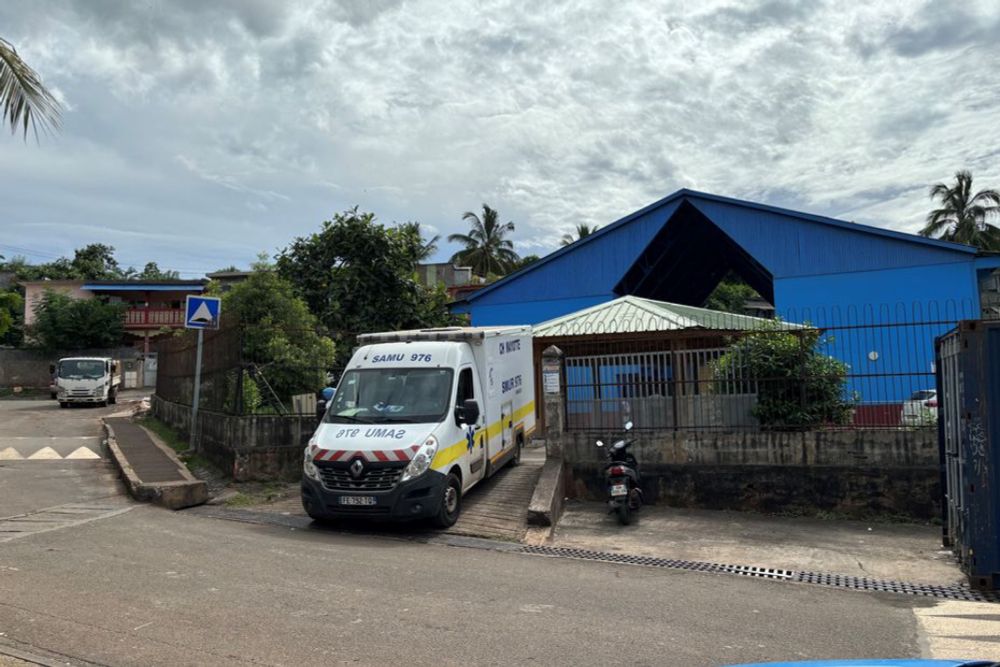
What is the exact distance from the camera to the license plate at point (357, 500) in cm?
859

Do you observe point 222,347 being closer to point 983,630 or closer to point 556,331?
point 556,331

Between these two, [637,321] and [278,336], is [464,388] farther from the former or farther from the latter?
[637,321]

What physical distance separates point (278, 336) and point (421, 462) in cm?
846

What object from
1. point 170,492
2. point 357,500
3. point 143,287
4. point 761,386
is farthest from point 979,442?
point 143,287

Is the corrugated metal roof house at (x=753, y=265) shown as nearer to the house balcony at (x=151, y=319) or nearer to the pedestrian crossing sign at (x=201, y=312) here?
the pedestrian crossing sign at (x=201, y=312)

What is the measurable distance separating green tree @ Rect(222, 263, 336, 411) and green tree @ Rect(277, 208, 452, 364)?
0.86 m

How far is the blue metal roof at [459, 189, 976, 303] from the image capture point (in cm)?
2175

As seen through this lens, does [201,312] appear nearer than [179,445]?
Yes

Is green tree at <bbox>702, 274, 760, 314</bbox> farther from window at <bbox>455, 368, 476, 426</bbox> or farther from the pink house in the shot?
the pink house

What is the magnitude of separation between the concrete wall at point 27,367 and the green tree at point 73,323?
2.09ft

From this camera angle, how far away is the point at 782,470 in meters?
10.3

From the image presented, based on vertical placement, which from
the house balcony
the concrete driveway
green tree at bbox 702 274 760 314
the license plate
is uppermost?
green tree at bbox 702 274 760 314

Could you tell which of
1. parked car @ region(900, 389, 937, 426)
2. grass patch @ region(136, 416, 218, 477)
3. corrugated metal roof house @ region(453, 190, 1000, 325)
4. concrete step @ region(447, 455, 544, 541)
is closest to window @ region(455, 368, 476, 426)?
concrete step @ region(447, 455, 544, 541)

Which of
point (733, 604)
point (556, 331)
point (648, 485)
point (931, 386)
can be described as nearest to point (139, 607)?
point (733, 604)
